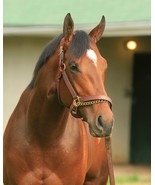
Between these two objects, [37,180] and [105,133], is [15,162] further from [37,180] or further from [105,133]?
[105,133]

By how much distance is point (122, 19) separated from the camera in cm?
1166

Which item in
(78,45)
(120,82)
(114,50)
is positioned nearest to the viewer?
(78,45)

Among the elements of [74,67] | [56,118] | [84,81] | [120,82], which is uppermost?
[120,82]

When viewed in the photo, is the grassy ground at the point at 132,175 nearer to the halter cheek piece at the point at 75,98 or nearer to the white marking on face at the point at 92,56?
the halter cheek piece at the point at 75,98

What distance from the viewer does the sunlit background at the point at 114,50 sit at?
11.7 m

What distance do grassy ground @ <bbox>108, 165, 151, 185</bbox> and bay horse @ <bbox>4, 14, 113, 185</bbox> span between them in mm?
5321

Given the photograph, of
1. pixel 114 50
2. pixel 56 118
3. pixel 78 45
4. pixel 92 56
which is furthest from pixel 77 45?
pixel 114 50

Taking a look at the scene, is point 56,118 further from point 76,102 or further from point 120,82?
point 120,82

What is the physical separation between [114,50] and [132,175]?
2.65 metres

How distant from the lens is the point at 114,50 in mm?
13172

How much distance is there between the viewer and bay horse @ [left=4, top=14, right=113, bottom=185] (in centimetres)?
505

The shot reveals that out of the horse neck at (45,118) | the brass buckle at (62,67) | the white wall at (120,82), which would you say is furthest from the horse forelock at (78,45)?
the white wall at (120,82)

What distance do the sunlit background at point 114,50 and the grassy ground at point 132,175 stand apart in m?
0.45

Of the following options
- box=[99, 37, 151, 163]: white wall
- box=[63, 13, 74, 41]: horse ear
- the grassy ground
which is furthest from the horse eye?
box=[99, 37, 151, 163]: white wall
